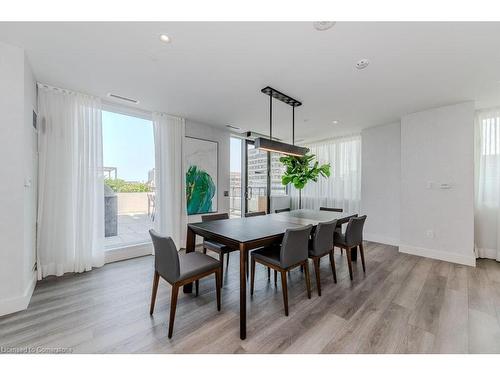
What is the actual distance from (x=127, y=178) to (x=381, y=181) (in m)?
5.25

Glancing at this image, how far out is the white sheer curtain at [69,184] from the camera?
2787mm

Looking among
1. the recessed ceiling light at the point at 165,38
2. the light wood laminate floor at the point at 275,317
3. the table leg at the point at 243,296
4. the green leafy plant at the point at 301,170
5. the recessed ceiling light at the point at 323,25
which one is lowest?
the light wood laminate floor at the point at 275,317

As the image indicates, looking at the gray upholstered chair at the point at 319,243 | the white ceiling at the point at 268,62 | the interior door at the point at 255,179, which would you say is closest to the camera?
the white ceiling at the point at 268,62

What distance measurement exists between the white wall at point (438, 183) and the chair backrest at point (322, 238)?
→ 2.40 metres

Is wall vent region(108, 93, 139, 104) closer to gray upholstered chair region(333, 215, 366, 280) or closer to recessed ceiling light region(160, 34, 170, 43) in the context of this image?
recessed ceiling light region(160, 34, 170, 43)

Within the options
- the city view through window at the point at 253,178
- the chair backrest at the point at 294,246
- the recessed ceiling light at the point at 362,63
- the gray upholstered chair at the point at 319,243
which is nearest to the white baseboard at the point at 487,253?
the gray upholstered chair at the point at 319,243

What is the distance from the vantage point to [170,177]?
394cm

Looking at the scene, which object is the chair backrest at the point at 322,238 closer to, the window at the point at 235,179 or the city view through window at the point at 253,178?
the window at the point at 235,179

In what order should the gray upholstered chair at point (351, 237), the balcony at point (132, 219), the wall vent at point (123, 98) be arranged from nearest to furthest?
the gray upholstered chair at point (351, 237) → the wall vent at point (123, 98) → the balcony at point (132, 219)

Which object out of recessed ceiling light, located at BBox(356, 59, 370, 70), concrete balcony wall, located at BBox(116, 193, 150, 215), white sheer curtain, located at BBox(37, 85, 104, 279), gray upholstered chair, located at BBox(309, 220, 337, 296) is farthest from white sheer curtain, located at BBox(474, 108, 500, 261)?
white sheer curtain, located at BBox(37, 85, 104, 279)

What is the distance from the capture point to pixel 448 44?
190cm

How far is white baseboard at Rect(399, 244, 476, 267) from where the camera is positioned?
3.32 m
